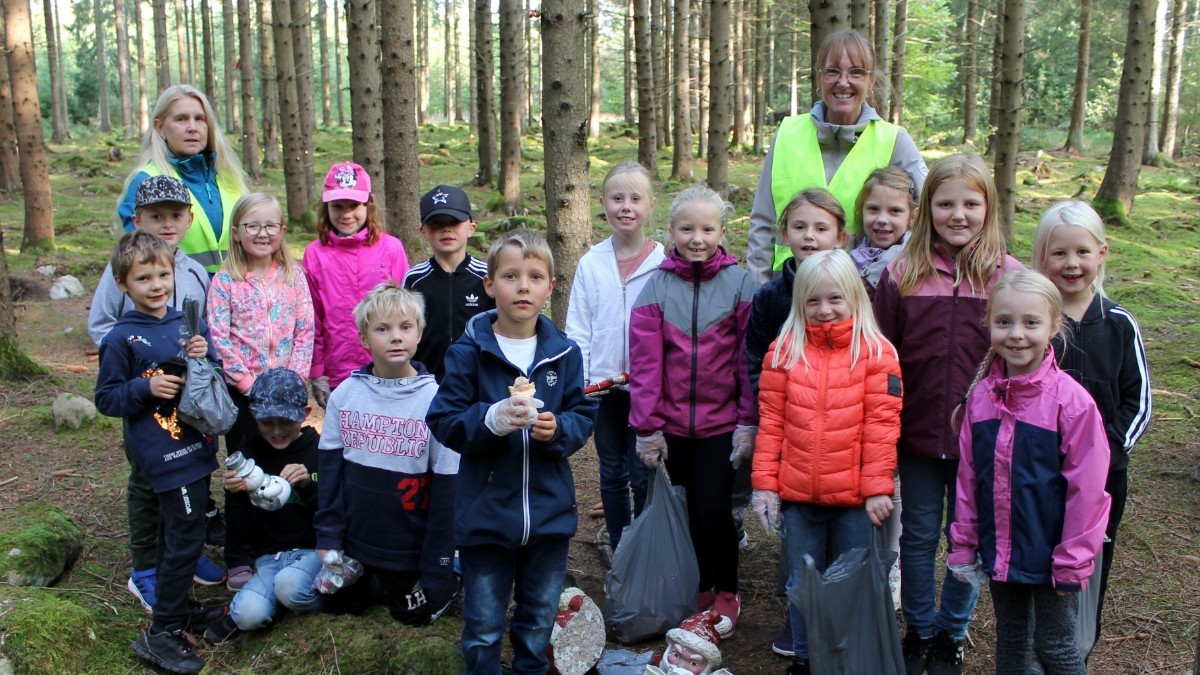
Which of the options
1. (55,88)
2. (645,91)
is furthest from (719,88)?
(55,88)

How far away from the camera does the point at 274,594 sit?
374cm

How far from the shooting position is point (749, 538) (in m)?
Result: 4.93

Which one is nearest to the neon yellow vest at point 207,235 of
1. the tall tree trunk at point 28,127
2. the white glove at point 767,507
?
the white glove at point 767,507

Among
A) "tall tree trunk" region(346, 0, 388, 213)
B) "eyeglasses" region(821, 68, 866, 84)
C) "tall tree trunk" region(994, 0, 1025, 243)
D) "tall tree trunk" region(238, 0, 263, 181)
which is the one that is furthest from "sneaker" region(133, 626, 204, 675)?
"tall tree trunk" region(238, 0, 263, 181)

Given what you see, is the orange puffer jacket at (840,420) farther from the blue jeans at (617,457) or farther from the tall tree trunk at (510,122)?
the tall tree trunk at (510,122)

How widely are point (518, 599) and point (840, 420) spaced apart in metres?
1.42

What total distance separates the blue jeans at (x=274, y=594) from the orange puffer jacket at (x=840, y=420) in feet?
6.96

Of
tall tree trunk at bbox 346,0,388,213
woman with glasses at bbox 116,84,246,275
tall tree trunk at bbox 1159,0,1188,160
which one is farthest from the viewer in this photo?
tall tree trunk at bbox 1159,0,1188,160

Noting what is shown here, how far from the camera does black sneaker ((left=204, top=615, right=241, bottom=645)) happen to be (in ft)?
12.3

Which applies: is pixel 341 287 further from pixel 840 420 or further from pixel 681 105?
pixel 681 105

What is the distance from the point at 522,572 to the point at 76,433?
14.9 ft

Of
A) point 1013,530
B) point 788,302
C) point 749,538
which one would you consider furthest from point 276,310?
point 1013,530

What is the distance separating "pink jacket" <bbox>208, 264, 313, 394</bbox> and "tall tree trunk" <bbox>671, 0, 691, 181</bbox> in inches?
572

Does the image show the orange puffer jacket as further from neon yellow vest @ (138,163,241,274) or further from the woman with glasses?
neon yellow vest @ (138,163,241,274)
